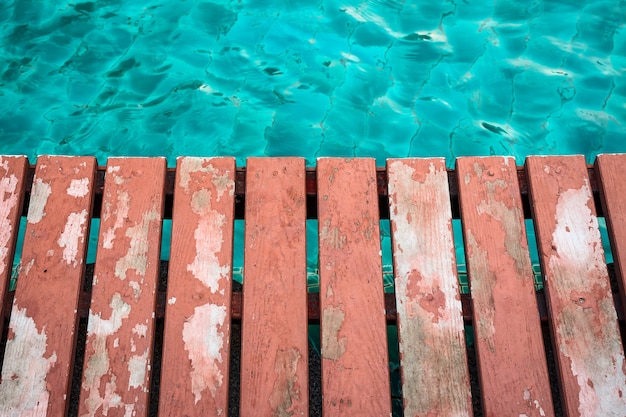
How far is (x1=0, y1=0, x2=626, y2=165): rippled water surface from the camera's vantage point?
351 cm

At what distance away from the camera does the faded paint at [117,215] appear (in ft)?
6.50

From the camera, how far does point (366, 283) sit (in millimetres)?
1915

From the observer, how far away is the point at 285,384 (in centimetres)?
179

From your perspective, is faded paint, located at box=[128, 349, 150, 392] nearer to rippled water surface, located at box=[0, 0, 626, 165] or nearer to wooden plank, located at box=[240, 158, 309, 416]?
wooden plank, located at box=[240, 158, 309, 416]

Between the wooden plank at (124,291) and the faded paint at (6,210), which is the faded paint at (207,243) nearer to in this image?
the wooden plank at (124,291)

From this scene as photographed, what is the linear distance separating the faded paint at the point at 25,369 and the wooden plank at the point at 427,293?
3.19 feet

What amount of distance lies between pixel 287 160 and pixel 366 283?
0.49 m

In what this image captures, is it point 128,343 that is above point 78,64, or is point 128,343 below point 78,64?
below

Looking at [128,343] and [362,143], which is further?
[362,143]

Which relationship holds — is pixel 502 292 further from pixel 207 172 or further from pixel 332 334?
pixel 207 172

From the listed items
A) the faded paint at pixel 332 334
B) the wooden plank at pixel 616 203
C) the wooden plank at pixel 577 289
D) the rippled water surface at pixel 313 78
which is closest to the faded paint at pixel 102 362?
the faded paint at pixel 332 334

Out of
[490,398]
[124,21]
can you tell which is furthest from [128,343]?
[124,21]

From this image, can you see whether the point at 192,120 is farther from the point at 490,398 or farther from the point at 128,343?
the point at 490,398

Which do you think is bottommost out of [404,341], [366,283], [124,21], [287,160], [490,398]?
[490,398]
